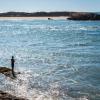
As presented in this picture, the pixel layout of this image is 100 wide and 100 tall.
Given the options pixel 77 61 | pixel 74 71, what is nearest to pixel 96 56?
pixel 77 61

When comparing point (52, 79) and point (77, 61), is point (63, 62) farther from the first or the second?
point (52, 79)

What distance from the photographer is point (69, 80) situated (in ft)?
132

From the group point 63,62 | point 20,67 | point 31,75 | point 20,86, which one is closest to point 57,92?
point 20,86

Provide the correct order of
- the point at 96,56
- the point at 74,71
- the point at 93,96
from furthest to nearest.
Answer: the point at 96,56
the point at 74,71
the point at 93,96

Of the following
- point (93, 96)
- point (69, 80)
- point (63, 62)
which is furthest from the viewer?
point (63, 62)

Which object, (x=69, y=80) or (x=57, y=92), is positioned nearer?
(x=57, y=92)

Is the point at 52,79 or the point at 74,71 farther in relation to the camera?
the point at 74,71

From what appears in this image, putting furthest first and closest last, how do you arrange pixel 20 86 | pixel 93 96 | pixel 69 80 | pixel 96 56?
pixel 96 56, pixel 69 80, pixel 20 86, pixel 93 96

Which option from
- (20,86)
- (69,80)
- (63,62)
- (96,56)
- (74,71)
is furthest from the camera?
(96,56)

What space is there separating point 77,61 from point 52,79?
1306 centimetres

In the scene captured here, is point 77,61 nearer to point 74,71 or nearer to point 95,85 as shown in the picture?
point 74,71

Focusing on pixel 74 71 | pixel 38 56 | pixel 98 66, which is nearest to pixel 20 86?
pixel 74 71

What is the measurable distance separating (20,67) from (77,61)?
9153mm

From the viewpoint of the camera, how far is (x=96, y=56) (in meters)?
57.1
